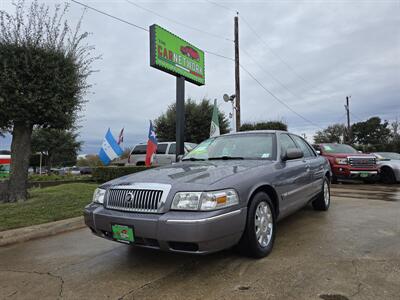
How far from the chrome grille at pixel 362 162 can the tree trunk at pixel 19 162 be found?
10700 mm

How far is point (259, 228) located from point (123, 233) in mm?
1509

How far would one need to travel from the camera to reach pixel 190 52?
11.9 metres

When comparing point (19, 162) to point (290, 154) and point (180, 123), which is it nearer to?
point (180, 123)

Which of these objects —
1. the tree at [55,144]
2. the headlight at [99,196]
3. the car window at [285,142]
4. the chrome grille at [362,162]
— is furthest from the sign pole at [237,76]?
the tree at [55,144]

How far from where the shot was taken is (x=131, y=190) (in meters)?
3.27

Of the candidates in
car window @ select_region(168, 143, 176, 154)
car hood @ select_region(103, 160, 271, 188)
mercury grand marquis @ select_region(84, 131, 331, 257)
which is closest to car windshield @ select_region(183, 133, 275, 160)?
mercury grand marquis @ select_region(84, 131, 331, 257)

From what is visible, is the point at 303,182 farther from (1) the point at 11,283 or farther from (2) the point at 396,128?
(2) the point at 396,128

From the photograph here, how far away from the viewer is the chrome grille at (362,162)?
1166cm

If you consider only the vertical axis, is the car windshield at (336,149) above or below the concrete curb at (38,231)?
above

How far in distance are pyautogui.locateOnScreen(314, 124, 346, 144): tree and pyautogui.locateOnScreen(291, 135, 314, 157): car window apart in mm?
57202

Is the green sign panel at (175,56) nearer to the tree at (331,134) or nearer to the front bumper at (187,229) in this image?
the front bumper at (187,229)

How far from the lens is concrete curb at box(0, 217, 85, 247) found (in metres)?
4.77

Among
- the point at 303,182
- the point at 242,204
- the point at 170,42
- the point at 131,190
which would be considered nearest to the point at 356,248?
the point at 303,182

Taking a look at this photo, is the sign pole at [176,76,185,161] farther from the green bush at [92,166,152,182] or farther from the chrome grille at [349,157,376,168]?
the chrome grille at [349,157,376,168]
